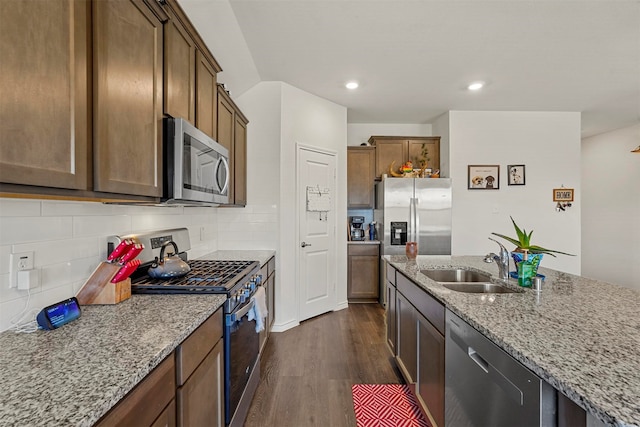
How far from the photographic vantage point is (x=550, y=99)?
12.6ft

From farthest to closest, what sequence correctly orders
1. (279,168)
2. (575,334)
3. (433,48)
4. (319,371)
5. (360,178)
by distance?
(360,178), (279,168), (433,48), (319,371), (575,334)

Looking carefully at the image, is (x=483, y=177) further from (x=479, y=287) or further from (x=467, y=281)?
(x=479, y=287)

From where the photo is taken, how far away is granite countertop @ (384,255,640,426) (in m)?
0.66

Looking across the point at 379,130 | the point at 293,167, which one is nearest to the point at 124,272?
the point at 293,167

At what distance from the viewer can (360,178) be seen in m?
4.43

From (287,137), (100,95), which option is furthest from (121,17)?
(287,137)

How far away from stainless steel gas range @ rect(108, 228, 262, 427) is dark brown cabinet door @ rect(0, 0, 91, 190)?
2.34ft

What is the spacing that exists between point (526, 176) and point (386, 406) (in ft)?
13.0

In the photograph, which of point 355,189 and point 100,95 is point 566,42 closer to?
point 355,189

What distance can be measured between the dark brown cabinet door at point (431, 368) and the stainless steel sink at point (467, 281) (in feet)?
1.02

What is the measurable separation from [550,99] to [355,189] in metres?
2.81

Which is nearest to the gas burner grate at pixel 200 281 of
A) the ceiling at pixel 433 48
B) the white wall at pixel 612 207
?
the ceiling at pixel 433 48

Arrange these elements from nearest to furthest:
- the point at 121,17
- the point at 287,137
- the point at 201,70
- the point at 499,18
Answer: the point at 121,17 → the point at 201,70 → the point at 499,18 → the point at 287,137

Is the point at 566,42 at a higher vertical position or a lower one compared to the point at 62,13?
higher
